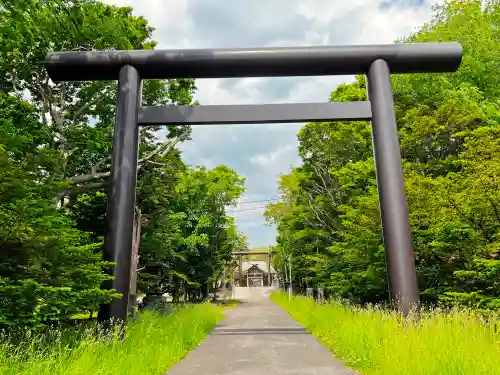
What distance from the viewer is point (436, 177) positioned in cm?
1226

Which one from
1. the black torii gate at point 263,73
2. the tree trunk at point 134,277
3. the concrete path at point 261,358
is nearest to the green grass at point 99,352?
the concrete path at point 261,358

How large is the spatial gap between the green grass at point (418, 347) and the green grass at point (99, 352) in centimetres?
289

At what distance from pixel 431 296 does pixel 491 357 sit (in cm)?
790

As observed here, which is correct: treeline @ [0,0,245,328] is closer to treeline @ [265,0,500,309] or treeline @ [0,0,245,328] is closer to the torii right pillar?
the torii right pillar

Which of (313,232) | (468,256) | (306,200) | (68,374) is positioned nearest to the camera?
(68,374)

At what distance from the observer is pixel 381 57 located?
7.85m

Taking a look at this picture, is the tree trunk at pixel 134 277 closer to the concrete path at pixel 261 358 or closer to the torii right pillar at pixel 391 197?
the concrete path at pixel 261 358

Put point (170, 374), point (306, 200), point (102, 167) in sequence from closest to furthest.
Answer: point (170, 374) < point (102, 167) < point (306, 200)

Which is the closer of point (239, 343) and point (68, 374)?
point (68, 374)

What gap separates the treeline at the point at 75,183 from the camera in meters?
4.79

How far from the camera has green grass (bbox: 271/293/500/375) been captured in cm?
387

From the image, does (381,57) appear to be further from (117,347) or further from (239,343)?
(117,347)

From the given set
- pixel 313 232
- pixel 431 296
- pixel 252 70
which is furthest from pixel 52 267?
pixel 313 232

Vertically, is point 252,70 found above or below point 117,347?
above
